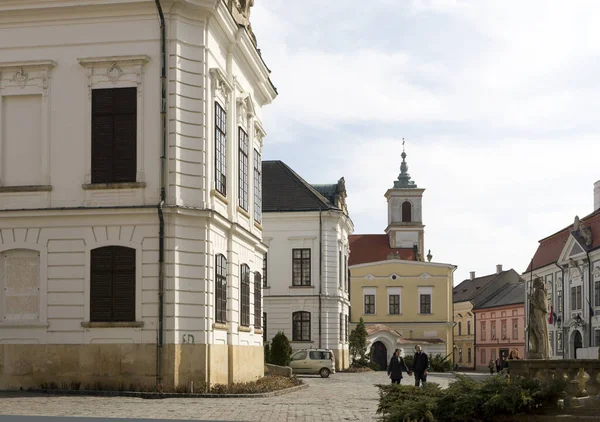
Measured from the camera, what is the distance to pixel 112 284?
78.1ft

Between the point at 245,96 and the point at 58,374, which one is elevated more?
the point at 245,96

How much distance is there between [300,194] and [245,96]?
25.6 meters

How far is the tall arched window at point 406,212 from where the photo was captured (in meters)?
109

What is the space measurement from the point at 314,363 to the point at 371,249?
58077mm

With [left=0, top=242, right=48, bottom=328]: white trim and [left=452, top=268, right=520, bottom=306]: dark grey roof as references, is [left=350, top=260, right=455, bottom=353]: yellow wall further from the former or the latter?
[left=0, top=242, right=48, bottom=328]: white trim

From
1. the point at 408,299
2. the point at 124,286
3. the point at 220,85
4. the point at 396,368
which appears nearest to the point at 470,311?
the point at 408,299

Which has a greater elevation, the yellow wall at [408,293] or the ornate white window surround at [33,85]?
the ornate white window surround at [33,85]

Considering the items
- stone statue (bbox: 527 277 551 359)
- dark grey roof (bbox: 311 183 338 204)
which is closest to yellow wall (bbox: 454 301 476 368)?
dark grey roof (bbox: 311 183 338 204)

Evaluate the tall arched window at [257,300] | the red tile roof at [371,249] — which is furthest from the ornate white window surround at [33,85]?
the red tile roof at [371,249]

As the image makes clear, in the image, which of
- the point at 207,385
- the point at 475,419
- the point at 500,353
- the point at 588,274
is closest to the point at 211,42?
the point at 207,385

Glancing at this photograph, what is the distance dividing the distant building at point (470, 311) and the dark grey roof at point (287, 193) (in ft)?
172

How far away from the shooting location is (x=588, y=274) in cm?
6031

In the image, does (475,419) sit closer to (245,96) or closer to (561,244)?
(245,96)

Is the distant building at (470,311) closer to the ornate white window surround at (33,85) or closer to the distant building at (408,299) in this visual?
the distant building at (408,299)
